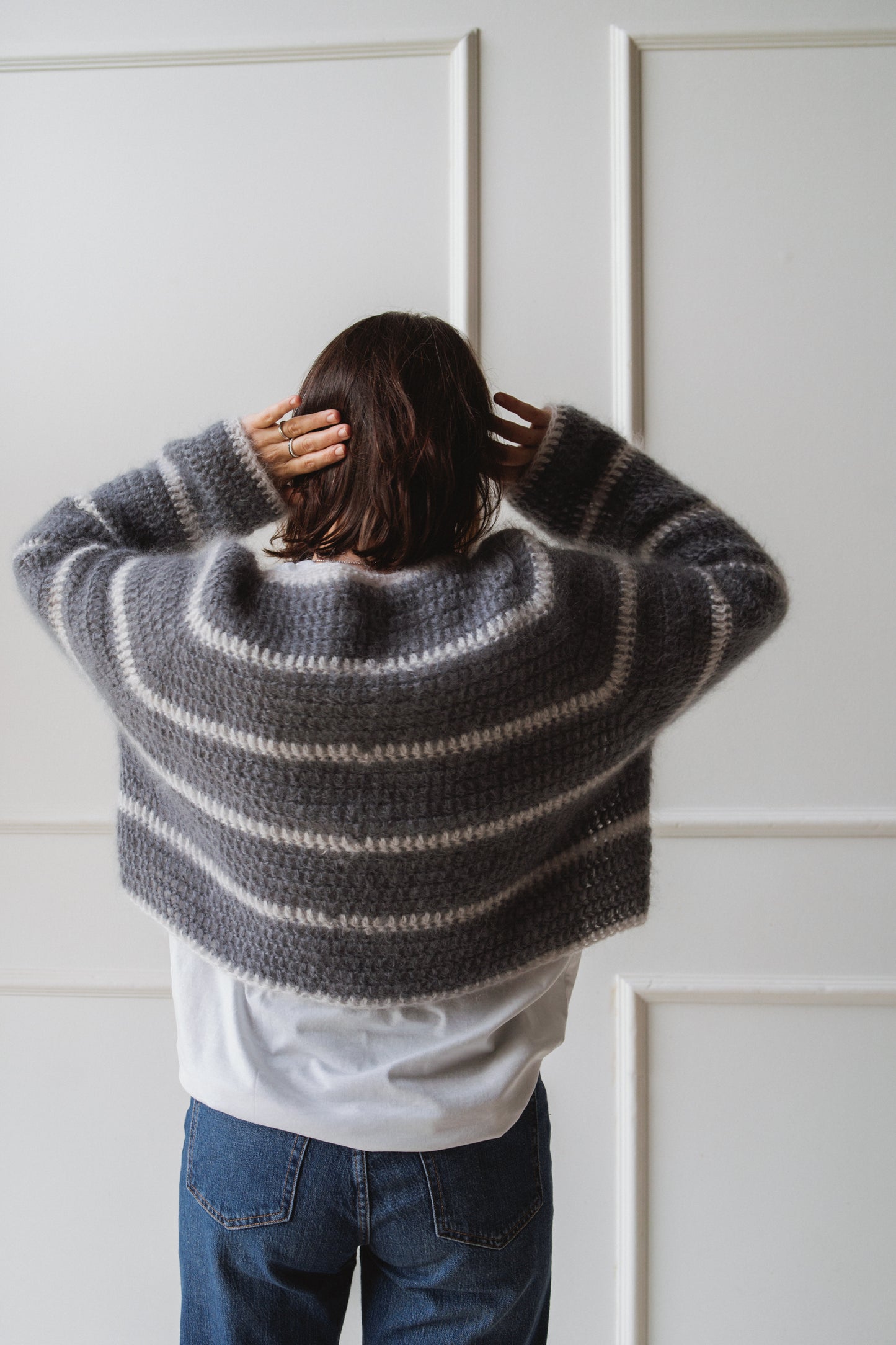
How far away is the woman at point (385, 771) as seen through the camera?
0.61 meters

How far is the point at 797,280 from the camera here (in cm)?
128

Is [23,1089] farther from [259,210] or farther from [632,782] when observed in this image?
[259,210]

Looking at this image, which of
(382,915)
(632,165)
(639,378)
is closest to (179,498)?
(382,915)

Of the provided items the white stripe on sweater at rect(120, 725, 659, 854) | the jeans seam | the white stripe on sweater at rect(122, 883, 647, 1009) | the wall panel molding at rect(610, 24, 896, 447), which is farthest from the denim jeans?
the wall panel molding at rect(610, 24, 896, 447)

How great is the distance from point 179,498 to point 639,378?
30.1 inches

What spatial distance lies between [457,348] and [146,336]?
30.6 inches

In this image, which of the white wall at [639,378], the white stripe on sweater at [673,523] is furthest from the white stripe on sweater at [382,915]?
the white wall at [639,378]

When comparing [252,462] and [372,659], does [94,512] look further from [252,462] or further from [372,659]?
[372,659]

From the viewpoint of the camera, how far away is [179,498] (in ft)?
2.50

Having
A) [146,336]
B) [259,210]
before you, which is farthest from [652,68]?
[146,336]

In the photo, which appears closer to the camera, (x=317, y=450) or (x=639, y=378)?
(x=317, y=450)

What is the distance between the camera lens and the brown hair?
2.19 ft

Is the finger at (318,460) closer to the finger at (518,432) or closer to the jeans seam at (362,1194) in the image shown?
the finger at (518,432)

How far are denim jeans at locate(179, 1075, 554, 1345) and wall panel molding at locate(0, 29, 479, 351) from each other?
1.01 meters
